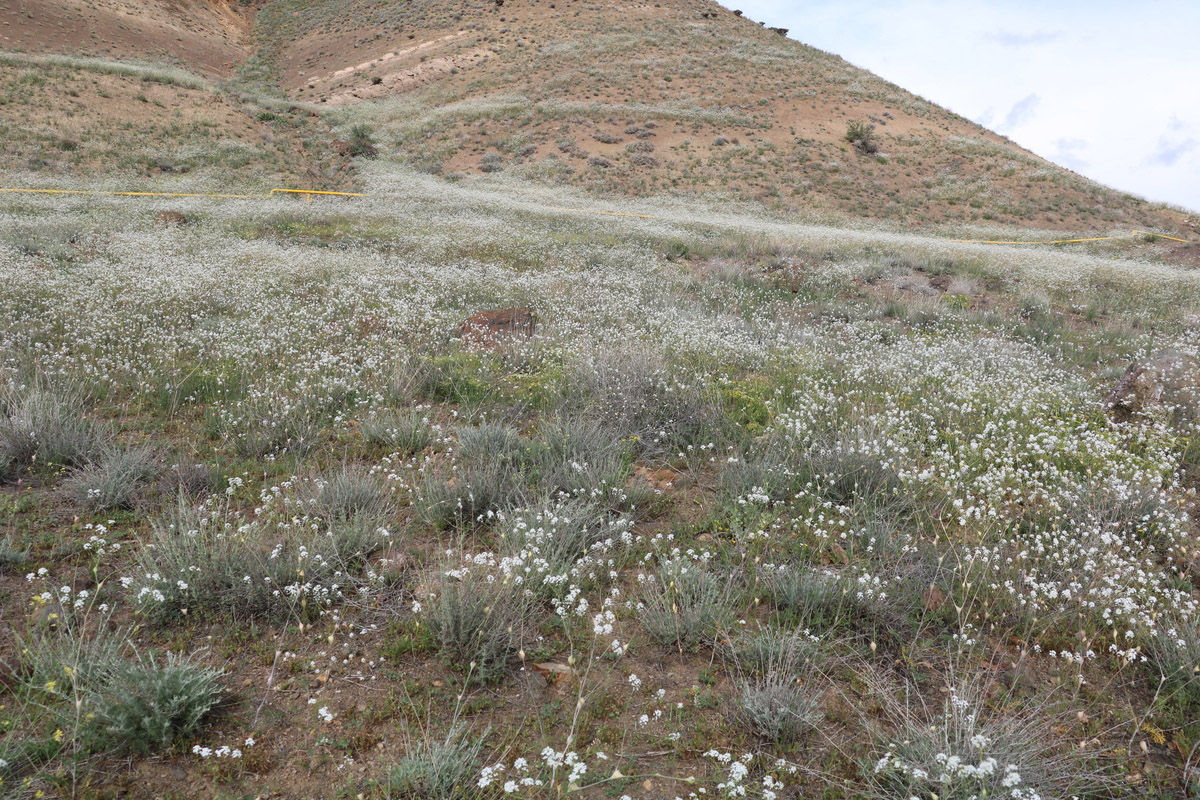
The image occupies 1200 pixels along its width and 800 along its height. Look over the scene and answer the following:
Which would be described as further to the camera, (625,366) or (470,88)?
(470,88)

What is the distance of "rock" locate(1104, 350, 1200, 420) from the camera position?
22.5ft

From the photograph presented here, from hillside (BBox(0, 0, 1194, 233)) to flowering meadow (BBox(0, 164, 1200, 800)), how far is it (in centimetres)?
2620

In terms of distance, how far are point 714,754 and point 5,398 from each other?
658 centimetres

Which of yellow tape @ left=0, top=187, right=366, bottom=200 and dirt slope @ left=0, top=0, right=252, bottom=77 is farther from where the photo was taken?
dirt slope @ left=0, top=0, right=252, bottom=77

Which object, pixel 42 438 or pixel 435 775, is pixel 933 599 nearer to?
pixel 435 775

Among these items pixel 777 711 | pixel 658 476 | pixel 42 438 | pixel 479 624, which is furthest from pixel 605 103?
pixel 777 711

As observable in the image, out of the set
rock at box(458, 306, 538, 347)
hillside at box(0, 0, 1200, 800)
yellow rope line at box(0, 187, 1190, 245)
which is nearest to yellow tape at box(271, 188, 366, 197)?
yellow rope line at box(0, 187, 1190, 245)

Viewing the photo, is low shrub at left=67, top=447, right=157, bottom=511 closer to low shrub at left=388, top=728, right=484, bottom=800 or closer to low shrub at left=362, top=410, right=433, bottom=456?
low shrub at left=362, top=410, right=433, bottom=456

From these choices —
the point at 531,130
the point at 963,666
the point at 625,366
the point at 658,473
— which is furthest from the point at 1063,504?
the point at 531,130

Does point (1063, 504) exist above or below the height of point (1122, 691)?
above

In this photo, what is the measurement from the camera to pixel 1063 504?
4859mm

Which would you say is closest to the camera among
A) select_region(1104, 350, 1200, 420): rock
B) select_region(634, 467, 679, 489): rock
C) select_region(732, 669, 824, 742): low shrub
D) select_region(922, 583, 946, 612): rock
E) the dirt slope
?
select_region(732, 669, 824, 742): low shrub

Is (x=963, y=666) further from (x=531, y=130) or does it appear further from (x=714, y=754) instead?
(x=531, y=130)

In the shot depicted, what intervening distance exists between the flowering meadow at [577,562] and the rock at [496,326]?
0.11 m
